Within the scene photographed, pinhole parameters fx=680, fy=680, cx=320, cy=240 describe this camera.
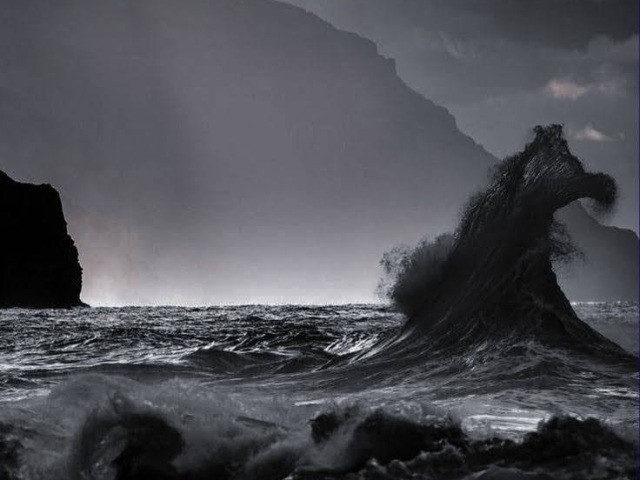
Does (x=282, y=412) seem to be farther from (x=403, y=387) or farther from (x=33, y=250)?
(x=33, y=250)

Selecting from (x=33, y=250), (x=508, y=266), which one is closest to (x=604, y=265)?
(x=33, y=250)

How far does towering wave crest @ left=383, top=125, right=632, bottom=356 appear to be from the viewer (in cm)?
922

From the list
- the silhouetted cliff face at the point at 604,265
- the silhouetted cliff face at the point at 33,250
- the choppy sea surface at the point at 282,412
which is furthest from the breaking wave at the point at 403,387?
the silhouetted cliff face at the point at 604,265

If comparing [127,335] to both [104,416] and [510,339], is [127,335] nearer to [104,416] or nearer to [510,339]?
[510,339]

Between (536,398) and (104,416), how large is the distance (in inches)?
134

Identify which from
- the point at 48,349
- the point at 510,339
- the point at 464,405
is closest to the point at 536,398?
the point at 464,405

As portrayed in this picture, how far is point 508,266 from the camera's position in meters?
10.5

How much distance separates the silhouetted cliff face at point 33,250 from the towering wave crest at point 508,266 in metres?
37.4

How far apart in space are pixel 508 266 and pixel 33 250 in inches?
1638

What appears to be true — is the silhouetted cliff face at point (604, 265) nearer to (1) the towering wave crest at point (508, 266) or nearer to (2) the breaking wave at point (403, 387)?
(1) the towering wave crest at point (508, 266)

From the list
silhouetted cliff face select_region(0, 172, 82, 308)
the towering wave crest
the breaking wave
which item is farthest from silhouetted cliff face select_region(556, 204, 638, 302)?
the breaking wave

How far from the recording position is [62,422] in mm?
4852

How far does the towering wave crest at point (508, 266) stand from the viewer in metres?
9.22

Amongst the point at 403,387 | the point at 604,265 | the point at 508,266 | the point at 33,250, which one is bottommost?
the point at 403,387
